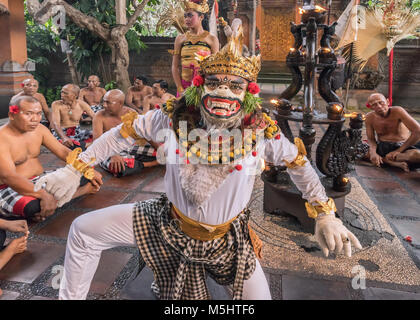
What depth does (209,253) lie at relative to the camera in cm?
179

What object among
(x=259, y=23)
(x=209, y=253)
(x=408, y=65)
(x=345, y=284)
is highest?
(x=259, y=23)

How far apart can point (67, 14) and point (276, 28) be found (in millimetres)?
7565

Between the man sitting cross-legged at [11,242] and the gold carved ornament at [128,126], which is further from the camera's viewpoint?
the man sitting cross-legged at [11,242]

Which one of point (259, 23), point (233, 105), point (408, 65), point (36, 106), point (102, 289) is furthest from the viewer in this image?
point (259, 23)

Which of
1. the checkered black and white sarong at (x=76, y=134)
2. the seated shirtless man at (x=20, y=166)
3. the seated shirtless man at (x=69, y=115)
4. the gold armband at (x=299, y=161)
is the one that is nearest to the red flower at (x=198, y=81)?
the gold armband at (x=299, y=161)

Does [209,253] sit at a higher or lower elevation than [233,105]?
lower

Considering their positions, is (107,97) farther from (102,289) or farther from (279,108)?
(102,289)

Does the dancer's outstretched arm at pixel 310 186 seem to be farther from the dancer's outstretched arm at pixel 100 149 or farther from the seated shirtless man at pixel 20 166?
the seated shirtless man at pixel 20 166

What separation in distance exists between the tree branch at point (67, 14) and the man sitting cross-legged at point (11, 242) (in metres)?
5.58

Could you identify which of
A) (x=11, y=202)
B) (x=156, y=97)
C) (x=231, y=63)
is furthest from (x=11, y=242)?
(x=156, y=97)

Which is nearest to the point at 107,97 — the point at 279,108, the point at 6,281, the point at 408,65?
the point at 279,108

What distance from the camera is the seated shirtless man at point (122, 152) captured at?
14.4 feet

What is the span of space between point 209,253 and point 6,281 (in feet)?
4.78

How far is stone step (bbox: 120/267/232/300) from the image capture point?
215 cm
